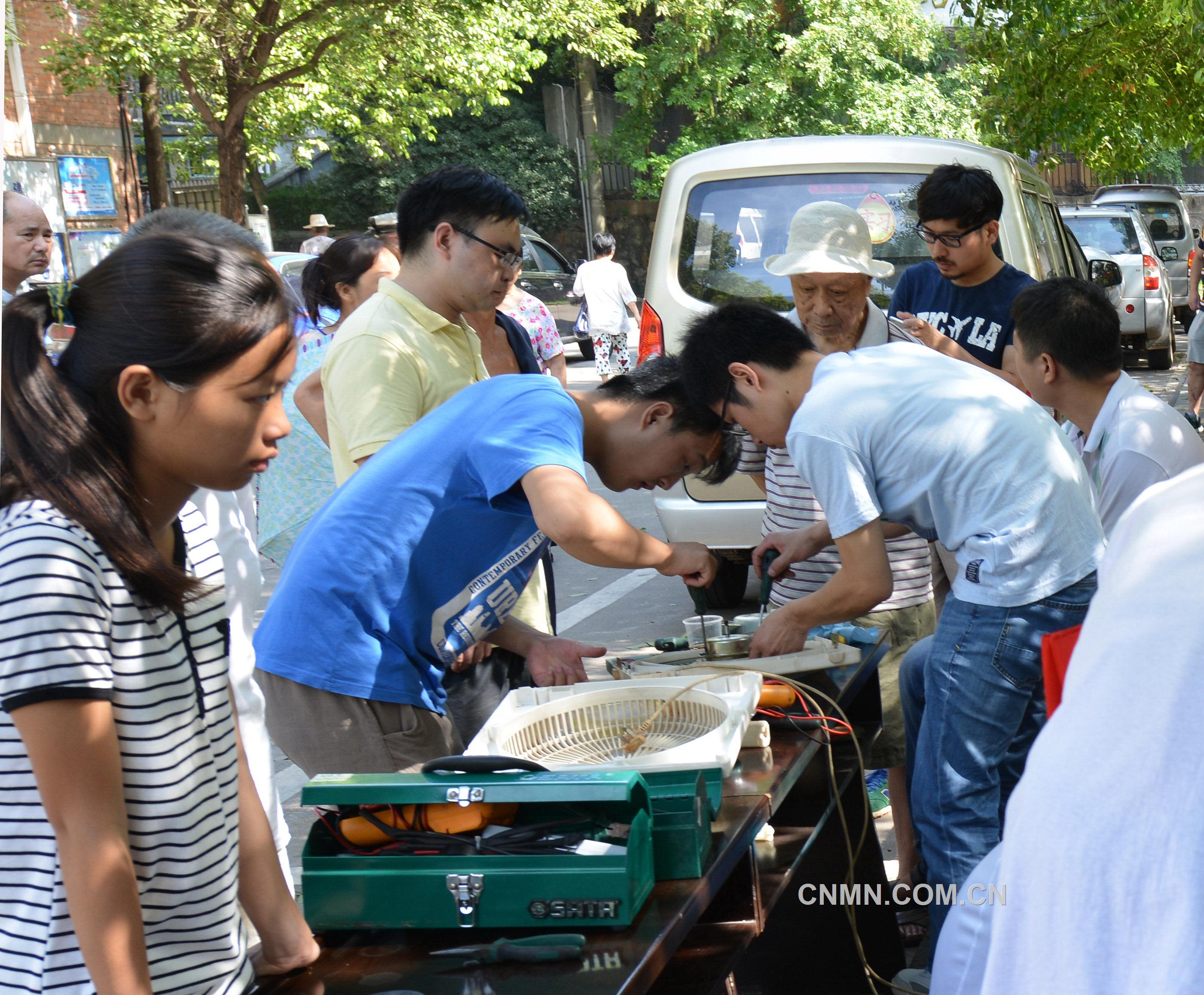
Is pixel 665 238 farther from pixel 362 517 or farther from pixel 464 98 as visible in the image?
pixel 464 98

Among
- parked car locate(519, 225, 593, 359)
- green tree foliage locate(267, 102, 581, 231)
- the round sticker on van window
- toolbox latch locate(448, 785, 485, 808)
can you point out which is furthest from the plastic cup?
green tree foliage locate(267, 102, 581, 231)

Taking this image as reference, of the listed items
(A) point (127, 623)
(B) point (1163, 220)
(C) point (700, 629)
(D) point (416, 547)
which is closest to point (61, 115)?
(B) point (1163, 220)

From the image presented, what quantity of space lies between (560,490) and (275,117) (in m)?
16.0

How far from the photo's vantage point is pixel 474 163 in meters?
25.7

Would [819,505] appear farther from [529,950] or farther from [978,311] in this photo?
[529,950]

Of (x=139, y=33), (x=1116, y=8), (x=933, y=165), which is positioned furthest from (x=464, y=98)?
(x=933, y=165)

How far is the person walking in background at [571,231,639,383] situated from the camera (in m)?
12.7

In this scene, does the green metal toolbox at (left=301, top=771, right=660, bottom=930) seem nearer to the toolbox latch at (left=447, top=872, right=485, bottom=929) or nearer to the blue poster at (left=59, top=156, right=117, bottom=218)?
the toolbox latch at (left=447, top=872, right=485, bottom=929)

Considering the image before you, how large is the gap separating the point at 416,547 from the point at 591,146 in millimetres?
24860

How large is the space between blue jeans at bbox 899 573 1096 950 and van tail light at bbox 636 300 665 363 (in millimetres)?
2896

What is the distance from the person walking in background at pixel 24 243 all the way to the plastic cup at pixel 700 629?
296 cm

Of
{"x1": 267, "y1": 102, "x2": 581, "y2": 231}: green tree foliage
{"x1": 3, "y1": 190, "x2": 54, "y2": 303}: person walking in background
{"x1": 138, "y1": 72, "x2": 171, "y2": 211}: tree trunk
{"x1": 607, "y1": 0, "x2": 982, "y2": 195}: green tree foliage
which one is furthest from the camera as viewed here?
{"x1": 267, "y1": 102, "x2": 581, "y2": 231}: green tree foliage

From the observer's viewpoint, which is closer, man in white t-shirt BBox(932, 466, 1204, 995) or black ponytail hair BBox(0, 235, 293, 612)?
man in white t-shirt BBox(932, 466, 1204, 995)

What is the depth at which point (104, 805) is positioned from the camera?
1335 mm
